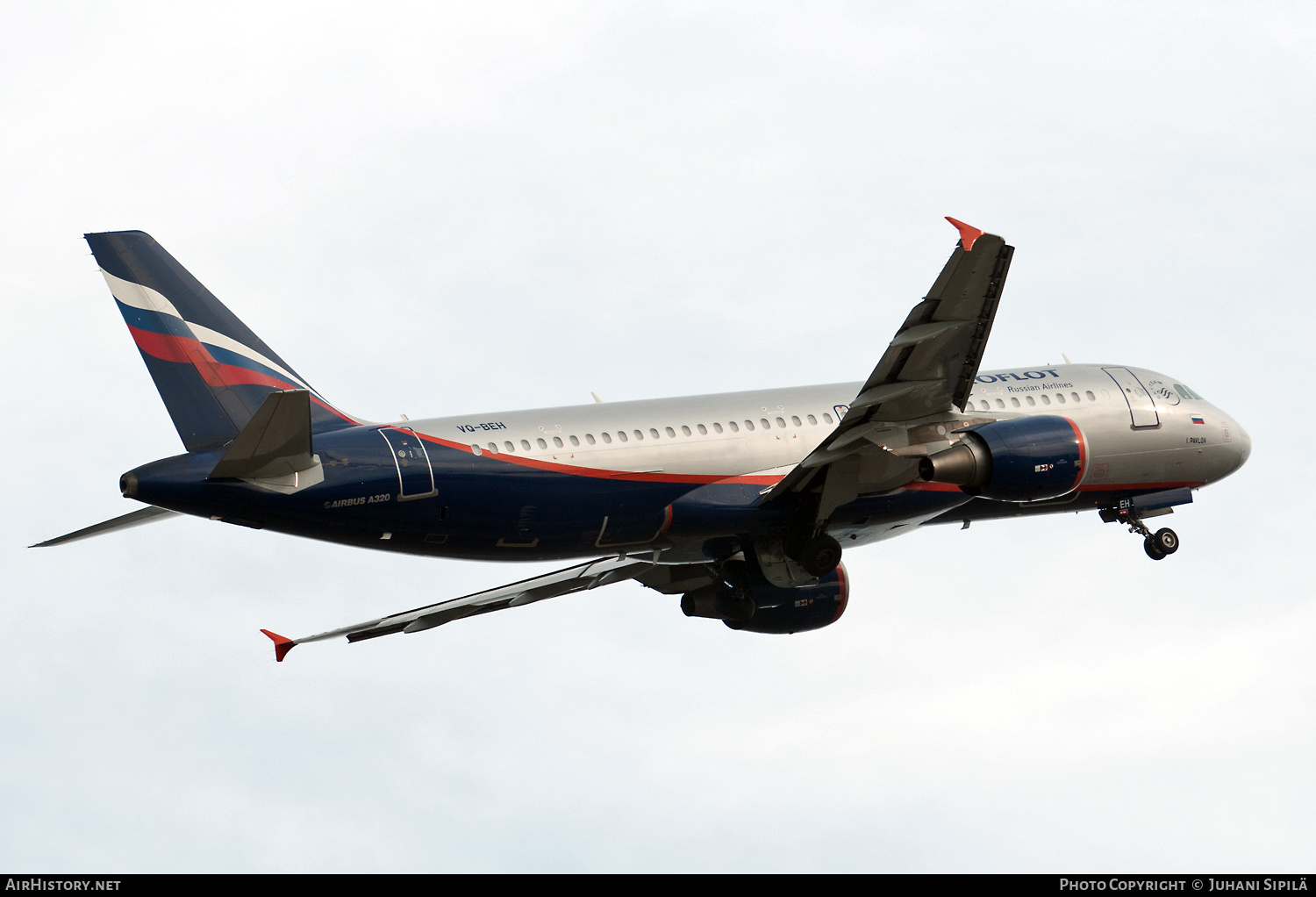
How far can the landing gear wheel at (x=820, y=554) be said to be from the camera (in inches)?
1308

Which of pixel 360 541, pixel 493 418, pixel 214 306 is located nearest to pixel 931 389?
pixel 493 418

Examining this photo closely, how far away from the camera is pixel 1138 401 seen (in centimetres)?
3606

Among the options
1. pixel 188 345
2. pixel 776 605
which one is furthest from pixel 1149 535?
pixel 188 345

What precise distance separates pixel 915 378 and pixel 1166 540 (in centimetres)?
1026

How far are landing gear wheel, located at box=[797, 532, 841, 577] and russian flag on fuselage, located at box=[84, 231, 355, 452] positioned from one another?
31.4 feet

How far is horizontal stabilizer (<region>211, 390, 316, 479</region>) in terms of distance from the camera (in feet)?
87.8

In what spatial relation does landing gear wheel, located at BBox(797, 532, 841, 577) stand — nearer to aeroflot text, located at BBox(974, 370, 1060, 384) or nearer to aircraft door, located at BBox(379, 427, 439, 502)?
aeroflot text, located at BBox(974, 370, 1060, 384)

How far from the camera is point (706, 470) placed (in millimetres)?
32156

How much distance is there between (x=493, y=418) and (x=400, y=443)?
2.21 meters

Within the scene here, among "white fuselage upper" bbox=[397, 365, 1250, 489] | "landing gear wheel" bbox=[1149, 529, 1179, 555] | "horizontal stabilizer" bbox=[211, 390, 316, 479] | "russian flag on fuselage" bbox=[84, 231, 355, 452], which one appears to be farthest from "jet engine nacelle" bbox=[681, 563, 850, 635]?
"horizontal stabilizer" bbox=[211, 390, 316, 479]

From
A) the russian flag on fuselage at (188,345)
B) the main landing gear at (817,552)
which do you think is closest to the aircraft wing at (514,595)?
the main landing gear at (817,552)

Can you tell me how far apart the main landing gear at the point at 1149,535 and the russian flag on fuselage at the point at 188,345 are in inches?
685

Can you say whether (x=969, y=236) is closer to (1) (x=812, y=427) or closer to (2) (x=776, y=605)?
(1) (x=812, y=427)
